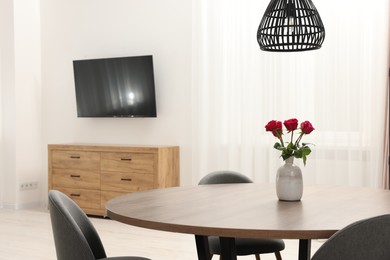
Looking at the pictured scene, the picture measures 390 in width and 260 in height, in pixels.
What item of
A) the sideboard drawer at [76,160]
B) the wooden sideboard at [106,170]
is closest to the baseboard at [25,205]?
the wooden sideboard at [106,170]

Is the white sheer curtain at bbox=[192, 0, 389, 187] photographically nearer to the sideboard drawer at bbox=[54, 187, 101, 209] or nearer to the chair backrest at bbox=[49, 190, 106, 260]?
the sideboard drawer at bbox=[54, 187, 101, 209]

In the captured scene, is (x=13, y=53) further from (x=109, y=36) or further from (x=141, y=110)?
(x=141, y=110)

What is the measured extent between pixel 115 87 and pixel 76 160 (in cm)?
95

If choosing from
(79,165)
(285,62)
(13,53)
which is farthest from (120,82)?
(285,62)

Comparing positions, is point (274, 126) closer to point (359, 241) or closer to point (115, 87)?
point (359, 241)

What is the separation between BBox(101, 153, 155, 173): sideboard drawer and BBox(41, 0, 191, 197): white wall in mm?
465

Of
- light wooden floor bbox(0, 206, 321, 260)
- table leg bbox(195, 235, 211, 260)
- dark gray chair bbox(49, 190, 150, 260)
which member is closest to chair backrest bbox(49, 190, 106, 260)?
dark gray chair bbox(49, 190, 150, 260)

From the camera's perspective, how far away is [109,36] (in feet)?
23.5

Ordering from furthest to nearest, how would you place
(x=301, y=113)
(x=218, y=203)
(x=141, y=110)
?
1. (x=141, y=110)
2. (x=301, y=113)
3. (x=218, y=203)

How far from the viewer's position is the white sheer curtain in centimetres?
549

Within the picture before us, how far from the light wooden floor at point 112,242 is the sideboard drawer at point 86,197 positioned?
19 centimetres

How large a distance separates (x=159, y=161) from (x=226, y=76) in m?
1.14

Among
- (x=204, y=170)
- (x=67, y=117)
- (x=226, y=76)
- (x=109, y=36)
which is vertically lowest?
(x=204, y=170)

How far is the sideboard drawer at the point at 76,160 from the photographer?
22.1 feet
